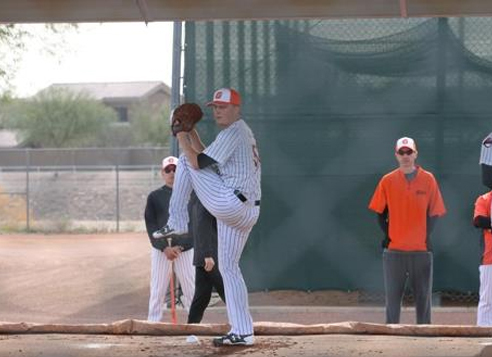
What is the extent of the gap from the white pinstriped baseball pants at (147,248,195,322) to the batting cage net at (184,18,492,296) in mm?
2277

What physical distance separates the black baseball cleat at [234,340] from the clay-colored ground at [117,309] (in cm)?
6

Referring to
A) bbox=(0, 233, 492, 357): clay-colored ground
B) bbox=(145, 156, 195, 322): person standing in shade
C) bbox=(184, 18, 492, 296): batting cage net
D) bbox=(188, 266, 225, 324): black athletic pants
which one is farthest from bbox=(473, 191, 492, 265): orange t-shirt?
bbox=(184, 18, 492, 296): batting cage net

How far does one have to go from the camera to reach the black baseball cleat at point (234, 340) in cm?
722

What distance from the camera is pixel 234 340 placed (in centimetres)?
721

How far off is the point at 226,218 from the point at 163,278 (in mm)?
2803

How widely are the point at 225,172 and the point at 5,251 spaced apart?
13.4m

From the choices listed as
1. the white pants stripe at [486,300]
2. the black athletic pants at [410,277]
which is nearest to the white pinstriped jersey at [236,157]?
the black athletic pants at [410,277]

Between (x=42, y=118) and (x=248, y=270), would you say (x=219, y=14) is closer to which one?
(x=248, y=270)

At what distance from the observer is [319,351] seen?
7.13 metres

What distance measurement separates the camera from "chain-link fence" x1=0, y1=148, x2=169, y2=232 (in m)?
27.4

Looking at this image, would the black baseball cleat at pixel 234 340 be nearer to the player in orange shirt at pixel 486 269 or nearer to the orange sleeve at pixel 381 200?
the orange sleeve at pixel 381 200

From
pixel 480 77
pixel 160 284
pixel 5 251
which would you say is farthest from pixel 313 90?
pixel 5 251

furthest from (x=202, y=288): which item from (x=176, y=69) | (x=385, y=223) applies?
(x=176, y=69)

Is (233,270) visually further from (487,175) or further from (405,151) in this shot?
(405,151)
